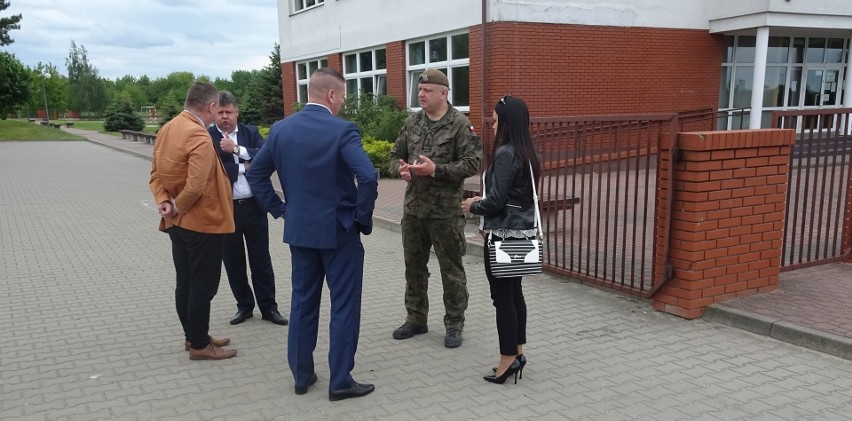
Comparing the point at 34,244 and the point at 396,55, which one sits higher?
the point at 396,55

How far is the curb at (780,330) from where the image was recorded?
421cm

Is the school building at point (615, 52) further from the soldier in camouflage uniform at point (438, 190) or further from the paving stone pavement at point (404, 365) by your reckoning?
the soldier in camouflage uniform at point (438, 190)

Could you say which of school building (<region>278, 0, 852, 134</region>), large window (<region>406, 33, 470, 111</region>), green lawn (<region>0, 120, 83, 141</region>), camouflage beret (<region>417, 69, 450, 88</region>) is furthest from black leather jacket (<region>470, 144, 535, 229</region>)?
green lawn (<region>0, 120, 83, 141</region>)

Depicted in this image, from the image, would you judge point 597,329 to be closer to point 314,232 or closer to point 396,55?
point 314,232

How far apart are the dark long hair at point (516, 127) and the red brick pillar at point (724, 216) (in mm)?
1792

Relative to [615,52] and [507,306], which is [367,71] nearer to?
[615,52]

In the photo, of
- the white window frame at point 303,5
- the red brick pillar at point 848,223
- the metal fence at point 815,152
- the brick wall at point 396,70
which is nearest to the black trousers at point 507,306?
the metal fence at point 815,152

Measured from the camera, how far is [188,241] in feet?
13.5

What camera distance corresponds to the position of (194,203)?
4.07 metres

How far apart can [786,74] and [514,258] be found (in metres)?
16.8

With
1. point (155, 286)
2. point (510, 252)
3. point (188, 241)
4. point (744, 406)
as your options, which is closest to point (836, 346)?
point (744, 406)

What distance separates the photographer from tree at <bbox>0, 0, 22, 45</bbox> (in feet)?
145

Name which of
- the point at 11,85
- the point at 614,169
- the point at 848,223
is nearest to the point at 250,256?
the point at 614,169

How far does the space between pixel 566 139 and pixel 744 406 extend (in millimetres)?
2889
